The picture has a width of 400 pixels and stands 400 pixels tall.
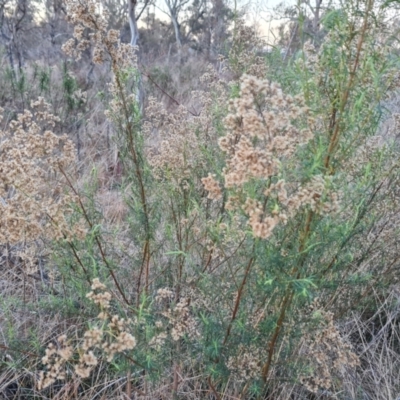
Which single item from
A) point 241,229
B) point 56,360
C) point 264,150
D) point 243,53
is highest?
point 243,53

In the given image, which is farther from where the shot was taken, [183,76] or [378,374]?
[183,76]

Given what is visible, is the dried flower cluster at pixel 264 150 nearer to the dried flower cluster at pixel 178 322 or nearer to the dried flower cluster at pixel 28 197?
the dried flower cluster at pixel 178 322

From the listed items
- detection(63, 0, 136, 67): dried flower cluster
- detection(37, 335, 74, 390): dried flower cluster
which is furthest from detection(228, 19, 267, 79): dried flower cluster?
detection(37, 335, 74, 390): dried flower cluster

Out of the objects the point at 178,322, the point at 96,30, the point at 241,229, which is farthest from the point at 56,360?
the point at 96,30

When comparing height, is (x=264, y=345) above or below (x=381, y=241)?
below

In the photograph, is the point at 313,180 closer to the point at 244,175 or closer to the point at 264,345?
the point at 244,175

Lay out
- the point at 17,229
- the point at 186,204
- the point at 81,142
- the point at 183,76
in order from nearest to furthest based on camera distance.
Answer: the point at 17,229 < the point at 186,204 < the point at 81,142 < the point at 183,76

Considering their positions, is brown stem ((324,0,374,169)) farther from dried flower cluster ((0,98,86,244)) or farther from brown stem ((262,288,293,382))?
dried flower cluster ((0,98,86,244))

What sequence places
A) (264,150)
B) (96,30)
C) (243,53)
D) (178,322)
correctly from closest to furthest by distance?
1. (264,150)
2. (96,30)
3. (178,322)
4. (243,53)

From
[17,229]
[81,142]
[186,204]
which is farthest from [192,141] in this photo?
[81,142]

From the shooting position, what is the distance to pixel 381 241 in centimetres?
214

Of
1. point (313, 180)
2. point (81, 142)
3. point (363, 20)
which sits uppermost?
point (363, 20)

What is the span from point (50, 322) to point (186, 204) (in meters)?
1.04

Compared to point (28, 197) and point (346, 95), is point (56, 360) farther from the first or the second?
point (346, 95)
